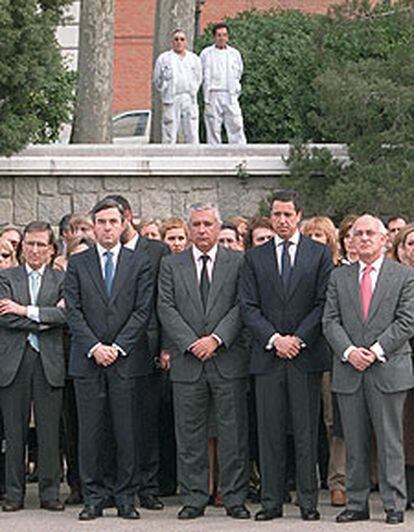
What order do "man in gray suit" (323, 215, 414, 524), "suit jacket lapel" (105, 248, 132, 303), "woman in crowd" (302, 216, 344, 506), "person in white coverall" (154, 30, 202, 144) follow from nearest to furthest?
"man in gray suit" (323, 215, 414, 524)
"suit jacket lapel" (105, 248, 132, 303)
"woman in crowd" (302, 216, 344, 506)
"person in white coverall" (154, 30, 202, 144)

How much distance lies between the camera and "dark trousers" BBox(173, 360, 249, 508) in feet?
39.8

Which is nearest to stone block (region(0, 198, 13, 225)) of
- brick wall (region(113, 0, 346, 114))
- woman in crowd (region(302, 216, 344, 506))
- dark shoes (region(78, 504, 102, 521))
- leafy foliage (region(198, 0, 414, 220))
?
leafy foliage (region(198, 0, 414, 220))

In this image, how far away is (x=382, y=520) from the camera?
11.6 m

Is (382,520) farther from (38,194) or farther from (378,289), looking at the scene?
(38,194)

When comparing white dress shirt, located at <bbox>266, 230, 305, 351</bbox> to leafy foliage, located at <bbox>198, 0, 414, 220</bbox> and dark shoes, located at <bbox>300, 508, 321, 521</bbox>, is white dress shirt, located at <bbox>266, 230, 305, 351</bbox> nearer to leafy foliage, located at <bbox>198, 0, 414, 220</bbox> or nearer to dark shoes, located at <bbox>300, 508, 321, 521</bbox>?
dark shoes, located at <bbox>300, 508, 321, 521</bbox>

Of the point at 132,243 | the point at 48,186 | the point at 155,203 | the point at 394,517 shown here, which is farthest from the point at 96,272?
the point at 48,186

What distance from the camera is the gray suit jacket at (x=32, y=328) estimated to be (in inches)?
486

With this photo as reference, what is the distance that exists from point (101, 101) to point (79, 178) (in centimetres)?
225

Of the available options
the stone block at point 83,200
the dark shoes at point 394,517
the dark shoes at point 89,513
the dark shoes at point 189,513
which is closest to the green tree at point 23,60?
the stone block at point 83,200

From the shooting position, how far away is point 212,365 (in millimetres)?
12125

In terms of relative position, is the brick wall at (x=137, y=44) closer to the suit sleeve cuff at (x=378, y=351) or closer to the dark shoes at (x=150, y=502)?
the dark shoes at (x=150, y=502)

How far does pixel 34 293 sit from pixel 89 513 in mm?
1728

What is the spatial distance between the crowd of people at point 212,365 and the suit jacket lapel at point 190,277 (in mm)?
10

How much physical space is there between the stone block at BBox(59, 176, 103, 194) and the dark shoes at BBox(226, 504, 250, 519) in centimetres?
912
